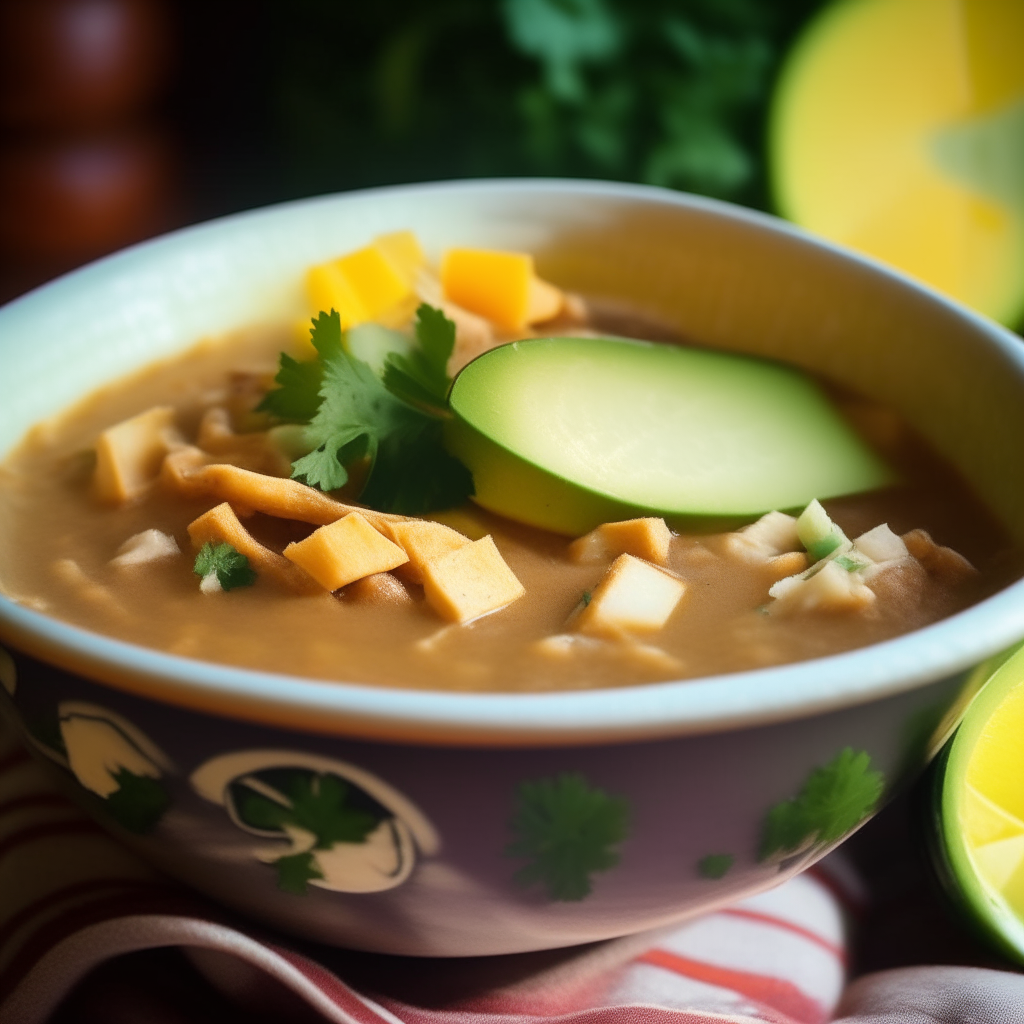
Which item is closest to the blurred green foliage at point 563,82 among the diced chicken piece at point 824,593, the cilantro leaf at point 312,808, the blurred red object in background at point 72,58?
the blurred red object in background at point 72,58

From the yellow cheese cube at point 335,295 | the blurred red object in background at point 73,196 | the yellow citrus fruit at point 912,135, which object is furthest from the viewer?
the blurred red object in background at point 73,196

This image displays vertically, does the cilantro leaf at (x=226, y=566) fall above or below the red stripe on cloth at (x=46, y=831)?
above

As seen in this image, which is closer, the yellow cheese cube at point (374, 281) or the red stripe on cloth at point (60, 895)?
the red stripe on cloth at point (60, 895)

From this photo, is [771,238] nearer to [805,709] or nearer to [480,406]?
[480,406]

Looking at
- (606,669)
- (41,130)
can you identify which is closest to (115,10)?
(41,130)

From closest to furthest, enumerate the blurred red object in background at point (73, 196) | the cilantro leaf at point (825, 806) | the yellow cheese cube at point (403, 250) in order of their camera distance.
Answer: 1. the cilantro leaf at point (825, 806)
2. the yellow cheese cube at point (403, 250)
3. the blurred red object in background at point (73, 196)

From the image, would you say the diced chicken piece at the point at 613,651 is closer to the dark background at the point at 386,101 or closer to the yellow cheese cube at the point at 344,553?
the yellow cheese cube at the point at 344,553

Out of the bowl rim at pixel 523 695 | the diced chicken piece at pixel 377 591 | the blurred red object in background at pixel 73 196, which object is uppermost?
the bowl rim at pixel 523 695
